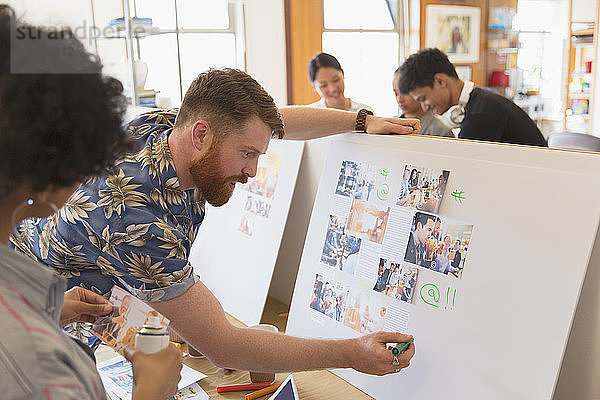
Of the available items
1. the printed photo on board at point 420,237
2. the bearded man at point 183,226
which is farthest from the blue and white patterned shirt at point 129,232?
the printed photo on board at point 420,237

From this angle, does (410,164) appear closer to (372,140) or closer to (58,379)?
(372,140)

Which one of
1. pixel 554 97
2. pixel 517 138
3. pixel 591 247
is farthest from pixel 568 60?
pixel 591 247

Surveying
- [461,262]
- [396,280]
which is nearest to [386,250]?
[396,280]

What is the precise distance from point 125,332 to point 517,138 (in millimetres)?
1911

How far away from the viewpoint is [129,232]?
3.73 feet

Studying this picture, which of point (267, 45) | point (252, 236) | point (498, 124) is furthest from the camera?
point (267, 45)

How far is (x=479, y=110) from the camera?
2.53 m

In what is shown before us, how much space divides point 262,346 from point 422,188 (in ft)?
1.52

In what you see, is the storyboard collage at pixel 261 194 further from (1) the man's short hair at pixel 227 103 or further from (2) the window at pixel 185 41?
(2) the window at pixel 185 41

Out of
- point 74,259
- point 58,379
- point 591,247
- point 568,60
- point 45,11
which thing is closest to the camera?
point 58,379

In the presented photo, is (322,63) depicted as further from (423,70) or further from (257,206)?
(257,206)

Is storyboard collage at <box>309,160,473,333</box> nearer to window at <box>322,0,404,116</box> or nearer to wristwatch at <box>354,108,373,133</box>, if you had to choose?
wristwatch at <box>354,108,373,133</box>

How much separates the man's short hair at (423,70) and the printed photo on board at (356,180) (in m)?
1.31

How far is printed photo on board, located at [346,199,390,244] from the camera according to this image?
1358 mm
